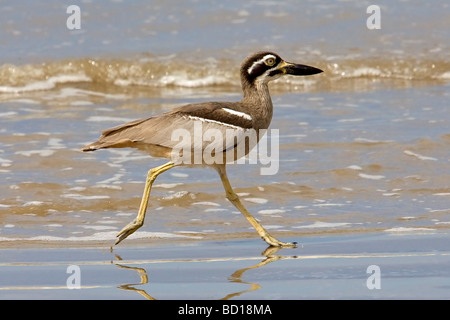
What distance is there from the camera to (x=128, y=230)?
9469mm

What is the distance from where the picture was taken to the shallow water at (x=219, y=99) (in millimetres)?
10680

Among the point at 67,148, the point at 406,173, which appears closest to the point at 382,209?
the point at 406,173

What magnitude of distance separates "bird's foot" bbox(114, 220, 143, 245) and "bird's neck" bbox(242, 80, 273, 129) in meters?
1.48

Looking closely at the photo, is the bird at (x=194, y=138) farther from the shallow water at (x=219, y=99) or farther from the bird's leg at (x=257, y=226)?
the shallow water at (x=219, y=99)

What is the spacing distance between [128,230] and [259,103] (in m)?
1.80

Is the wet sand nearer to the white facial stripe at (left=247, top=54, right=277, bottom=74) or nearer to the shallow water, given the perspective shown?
the shallow water

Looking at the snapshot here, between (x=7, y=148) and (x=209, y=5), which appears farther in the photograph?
(x=209, y=5)

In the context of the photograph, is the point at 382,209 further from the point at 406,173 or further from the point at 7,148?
the point at 7,148

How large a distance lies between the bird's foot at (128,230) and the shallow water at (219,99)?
1.16ft

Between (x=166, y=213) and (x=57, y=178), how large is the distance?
1853 millimetres

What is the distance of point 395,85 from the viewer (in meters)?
18.4
